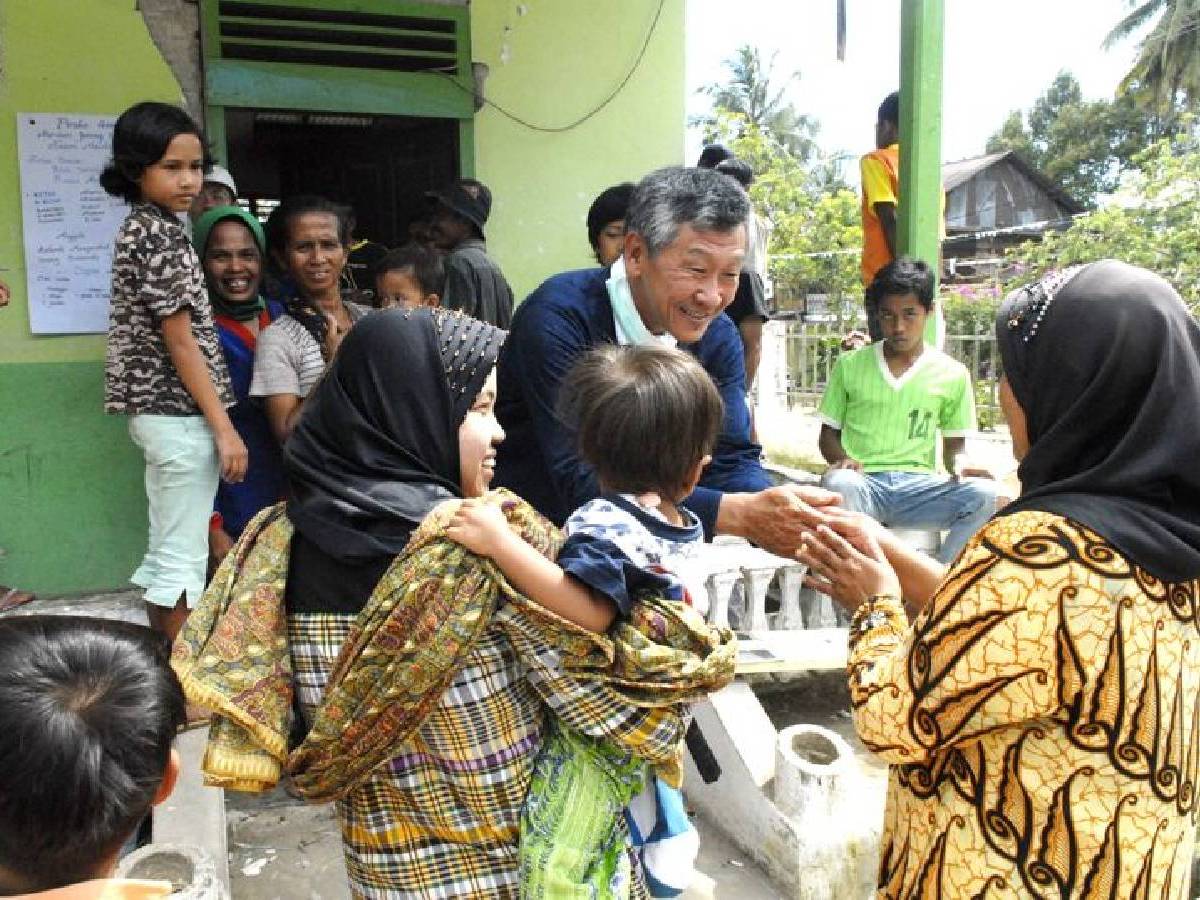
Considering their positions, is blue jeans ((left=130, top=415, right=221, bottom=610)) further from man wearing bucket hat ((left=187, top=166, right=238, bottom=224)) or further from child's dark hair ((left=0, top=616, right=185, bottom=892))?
child's dark hair ((left=0, top=616, right=185, bottom=892))

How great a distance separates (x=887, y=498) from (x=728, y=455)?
238 centimetres

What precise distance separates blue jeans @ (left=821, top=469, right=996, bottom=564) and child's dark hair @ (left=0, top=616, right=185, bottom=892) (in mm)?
3942

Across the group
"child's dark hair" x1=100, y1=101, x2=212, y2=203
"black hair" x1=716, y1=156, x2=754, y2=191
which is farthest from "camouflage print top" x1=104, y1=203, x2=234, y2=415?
"black hair" x1=716, y1=156, x2=754, y2=191

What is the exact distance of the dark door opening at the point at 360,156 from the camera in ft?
18.2

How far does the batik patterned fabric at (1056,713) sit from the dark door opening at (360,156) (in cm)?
435

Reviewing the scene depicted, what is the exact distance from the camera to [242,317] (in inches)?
148

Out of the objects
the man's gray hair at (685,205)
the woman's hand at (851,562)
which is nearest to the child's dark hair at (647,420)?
the woman's hand at (851,562)

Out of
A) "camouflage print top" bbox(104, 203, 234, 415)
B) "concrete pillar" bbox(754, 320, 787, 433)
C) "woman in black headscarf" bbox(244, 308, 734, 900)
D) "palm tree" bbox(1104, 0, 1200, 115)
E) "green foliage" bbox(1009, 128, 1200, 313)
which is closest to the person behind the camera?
"woman in black headscarf" bbox(244, 308, 734, 900)

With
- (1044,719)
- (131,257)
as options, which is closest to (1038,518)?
(1044,719)

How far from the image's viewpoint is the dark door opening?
5.55 metres

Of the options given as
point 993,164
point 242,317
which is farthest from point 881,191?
point 993,164

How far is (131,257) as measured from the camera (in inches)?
130

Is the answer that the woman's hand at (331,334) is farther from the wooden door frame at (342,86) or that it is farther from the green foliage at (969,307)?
the green foliage at (969,307)

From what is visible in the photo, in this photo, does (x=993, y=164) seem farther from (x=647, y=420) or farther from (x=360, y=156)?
(x=647, y=420)
